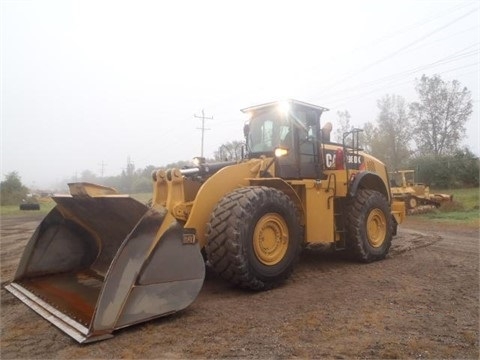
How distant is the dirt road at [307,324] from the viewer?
3.49 meters

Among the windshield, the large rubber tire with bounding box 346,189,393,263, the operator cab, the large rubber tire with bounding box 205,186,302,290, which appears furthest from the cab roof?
the large rubber tire with bounding box 205,186,302,290

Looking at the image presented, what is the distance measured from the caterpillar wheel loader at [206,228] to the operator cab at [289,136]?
0.06 feet

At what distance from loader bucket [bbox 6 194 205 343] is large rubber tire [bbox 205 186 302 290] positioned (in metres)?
0.55

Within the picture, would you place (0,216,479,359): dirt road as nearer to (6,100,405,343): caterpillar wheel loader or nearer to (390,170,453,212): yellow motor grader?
(6,100,405,343): caterpillar wheel loader

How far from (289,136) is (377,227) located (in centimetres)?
261

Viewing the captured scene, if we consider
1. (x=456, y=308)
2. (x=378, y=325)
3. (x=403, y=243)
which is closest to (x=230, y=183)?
(x=378, y=325)

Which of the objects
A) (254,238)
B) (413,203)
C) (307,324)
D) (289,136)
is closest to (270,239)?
(254,238)

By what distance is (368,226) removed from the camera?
25.2ft

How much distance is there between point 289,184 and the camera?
6457mm

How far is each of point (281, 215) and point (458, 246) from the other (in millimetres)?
5912

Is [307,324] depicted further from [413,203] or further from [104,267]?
[413,203]

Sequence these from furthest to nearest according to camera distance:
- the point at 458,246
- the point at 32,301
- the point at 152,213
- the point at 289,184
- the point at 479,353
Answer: the point at 458,246
the point at 289,184
the point at 32,301
the point at 152,213
the point at 479,353

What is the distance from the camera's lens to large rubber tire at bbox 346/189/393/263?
719 cm

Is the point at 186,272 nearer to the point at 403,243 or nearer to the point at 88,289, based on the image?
the point at 88,289
